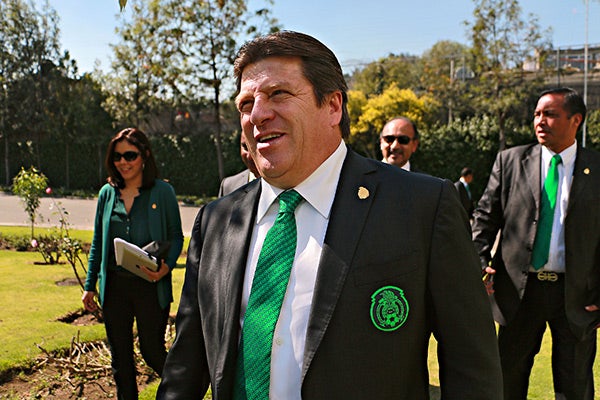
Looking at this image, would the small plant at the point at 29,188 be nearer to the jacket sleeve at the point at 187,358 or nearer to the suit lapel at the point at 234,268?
the jacket sleeve at the point at 187,358

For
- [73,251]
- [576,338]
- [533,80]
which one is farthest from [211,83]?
[576,338]

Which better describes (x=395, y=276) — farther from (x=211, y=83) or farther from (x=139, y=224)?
(x=211, y=83)

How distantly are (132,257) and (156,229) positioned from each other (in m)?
0.41

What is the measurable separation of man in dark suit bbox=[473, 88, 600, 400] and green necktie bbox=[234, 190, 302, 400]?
2798 mm

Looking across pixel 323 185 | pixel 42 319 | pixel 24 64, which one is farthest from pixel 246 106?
pixel 24 64

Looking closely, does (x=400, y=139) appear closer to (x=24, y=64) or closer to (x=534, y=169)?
(x=534, y=169)

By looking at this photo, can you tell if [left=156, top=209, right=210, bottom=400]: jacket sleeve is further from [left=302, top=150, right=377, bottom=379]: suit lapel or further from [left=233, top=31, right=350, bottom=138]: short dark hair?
[left=233, top=31, right=350, bottom=138]: short dark hair

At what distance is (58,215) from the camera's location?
62.7 ft

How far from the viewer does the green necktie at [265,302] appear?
1776 mm

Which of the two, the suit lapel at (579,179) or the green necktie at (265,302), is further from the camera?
the suit lapel at (579,179)

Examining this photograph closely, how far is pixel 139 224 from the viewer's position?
4.41 meters

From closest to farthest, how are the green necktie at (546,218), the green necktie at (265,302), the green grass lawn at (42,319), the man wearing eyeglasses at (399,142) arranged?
the green necktie at (265,302) → the green necktie at (546,218) → the man wearing eyeglasses at (399,142) → the green grass lawn at (42,319)

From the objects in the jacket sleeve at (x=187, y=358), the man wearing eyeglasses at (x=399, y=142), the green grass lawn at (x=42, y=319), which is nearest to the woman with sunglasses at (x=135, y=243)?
the green grass lawn at (x=42, y=319)

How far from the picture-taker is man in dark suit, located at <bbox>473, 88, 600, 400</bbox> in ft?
13.1
